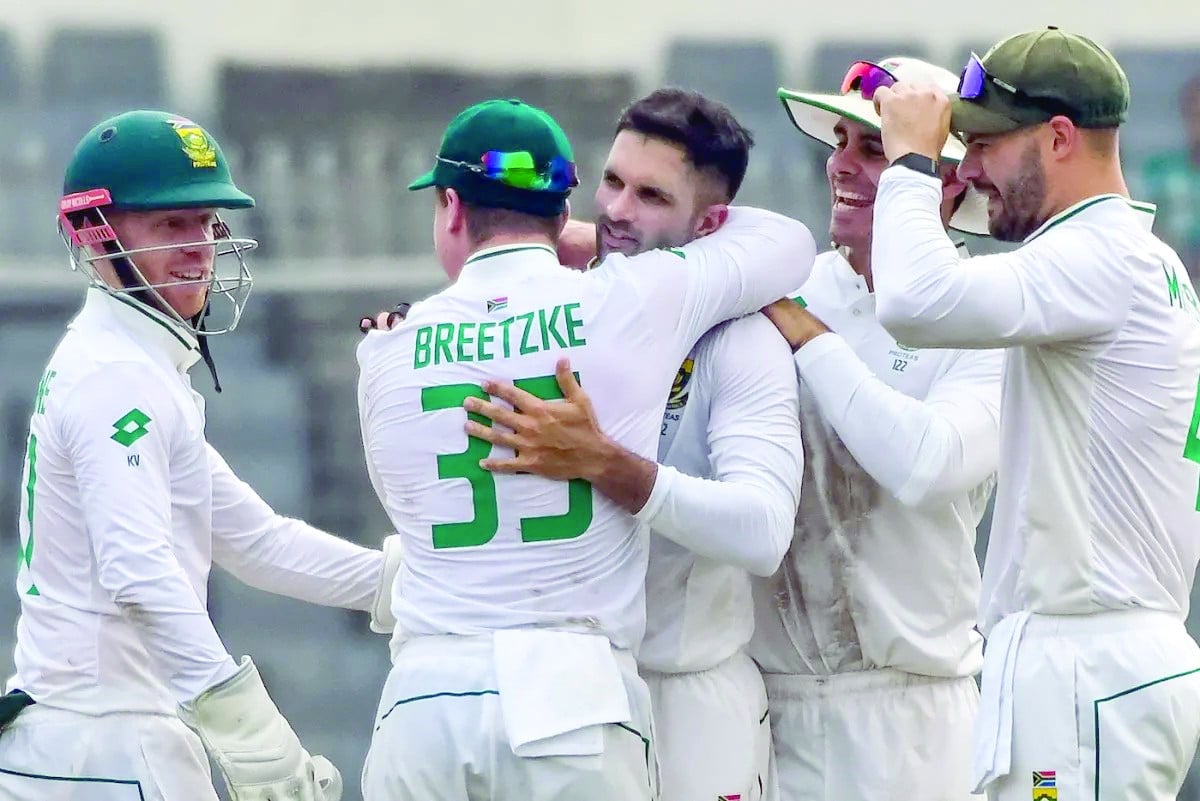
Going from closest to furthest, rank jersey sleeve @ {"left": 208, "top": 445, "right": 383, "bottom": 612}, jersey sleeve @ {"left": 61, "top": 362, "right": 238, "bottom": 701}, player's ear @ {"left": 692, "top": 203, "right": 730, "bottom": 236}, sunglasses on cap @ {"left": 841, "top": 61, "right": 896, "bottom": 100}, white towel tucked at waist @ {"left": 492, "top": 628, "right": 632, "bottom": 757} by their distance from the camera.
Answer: white towel tucked at waist @ {"left": 492, "top": 628, "right": 632, "bottom": 757} < jersey sleeve @ {"left": 61, "top": 362, "right": 238, "bottom": 701} < player's ear @ {"left": 692, "top": 203, "right": 730, "bottom": 236} < sunglasses on cap @ {"left": 841, "top": 61, "right": 896, "bottom": 100} < jersey sleeve @ {"left": 208, "top": 445, "right": 383, "bottom": 612}

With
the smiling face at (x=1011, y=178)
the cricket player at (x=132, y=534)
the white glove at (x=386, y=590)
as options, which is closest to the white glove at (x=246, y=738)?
the cricket player at (x=132, y=534)

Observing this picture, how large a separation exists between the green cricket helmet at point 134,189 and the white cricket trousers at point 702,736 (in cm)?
98

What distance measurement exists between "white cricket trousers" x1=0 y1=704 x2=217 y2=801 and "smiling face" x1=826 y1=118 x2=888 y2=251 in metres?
1.45

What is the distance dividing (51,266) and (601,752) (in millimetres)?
3256

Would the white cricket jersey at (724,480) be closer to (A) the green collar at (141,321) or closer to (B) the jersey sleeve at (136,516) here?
(B) the jersey sleeve at (136,516)

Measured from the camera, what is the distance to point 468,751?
8.46ft

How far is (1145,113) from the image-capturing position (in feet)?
19.2

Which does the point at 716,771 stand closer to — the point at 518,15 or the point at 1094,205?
the point at 1094,205

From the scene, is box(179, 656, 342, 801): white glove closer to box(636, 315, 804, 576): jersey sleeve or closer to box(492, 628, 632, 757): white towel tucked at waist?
box(492, 628, 632, 757): white towel tucked at waist

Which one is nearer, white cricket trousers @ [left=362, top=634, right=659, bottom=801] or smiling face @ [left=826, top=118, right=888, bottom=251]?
white cricket trousers @ [left=362, top=634, right=659, bottom=801]

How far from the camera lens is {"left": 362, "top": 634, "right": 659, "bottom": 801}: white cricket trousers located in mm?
2572

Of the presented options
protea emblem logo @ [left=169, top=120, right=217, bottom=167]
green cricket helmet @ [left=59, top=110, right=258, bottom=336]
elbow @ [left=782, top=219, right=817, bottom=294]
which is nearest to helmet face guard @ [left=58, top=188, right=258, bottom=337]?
green cricket helmet @ [left=59, top=110, right=258, bottom=336]

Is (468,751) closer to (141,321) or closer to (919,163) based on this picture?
(141,321)

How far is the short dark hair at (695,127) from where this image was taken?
9.73 ft
